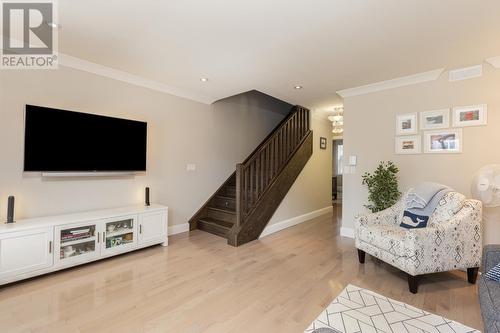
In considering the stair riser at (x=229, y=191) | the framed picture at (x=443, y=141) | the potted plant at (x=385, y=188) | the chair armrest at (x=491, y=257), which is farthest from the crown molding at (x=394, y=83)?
the stair riser at (x=229, y=191)

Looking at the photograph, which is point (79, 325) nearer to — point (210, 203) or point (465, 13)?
point (210, 203)

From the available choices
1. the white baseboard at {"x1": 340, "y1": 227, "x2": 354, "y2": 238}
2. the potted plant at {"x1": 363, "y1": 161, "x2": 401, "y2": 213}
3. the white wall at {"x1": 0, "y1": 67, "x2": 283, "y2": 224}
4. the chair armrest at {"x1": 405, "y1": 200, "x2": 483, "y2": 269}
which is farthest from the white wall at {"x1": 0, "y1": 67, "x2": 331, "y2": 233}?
A: the chair armrest at {"x1": 405, "y1": 200, "x2": 483, "y2": 269}

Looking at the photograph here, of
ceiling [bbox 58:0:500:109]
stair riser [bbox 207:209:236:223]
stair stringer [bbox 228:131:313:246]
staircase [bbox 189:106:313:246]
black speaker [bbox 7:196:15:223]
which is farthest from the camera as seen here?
stair riser [bbox 207:209:236:223]

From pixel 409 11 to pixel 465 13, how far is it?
0.47 m

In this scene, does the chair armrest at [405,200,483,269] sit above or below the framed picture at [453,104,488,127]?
below

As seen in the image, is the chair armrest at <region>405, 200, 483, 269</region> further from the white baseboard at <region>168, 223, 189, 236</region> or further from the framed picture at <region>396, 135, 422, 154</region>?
the white baseboard at <region>168, 223, 189, 236</region>

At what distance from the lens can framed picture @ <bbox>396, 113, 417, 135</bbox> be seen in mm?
3311

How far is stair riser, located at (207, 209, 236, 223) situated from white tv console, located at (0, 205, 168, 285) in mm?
1117

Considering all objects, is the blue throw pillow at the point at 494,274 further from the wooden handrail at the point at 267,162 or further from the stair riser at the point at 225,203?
the stair riser at the point at 225,203

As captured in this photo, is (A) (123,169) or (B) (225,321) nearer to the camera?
(B) (225,321)

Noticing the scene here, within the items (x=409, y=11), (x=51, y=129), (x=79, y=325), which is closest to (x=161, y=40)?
(x=51, y=129)

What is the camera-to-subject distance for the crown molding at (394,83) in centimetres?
315

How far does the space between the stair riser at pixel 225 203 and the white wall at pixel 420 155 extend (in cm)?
198

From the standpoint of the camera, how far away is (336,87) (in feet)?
12.4
